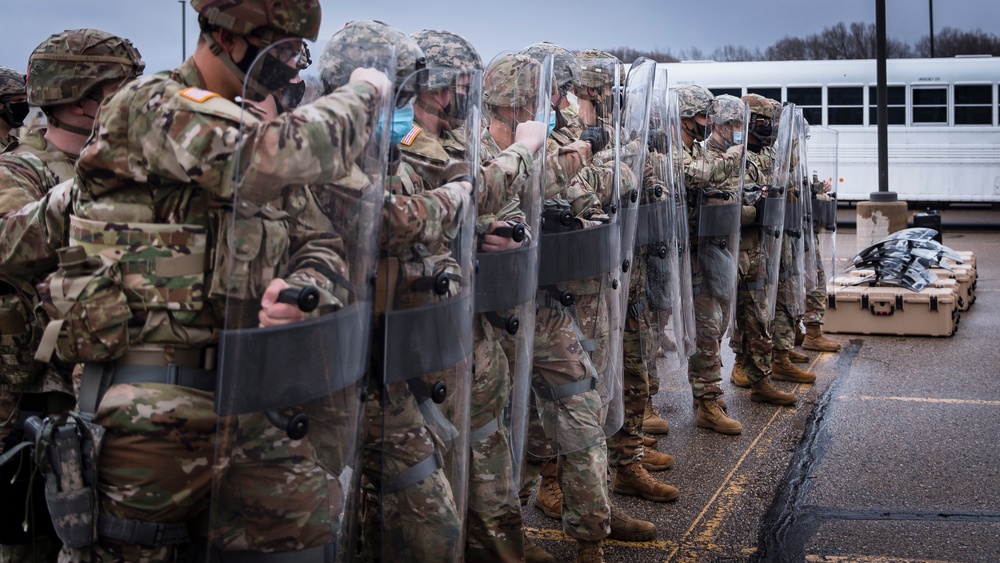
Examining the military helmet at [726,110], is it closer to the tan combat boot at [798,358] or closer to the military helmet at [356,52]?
the tan combat boot at [798,358]

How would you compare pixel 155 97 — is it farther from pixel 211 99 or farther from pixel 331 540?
pixel 331 540

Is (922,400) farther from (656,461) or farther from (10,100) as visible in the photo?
(10,100)

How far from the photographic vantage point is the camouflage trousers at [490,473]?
3.44 meters

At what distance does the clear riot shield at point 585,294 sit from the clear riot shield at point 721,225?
1.84 meters

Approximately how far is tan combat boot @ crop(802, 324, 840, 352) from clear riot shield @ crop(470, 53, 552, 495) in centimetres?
594

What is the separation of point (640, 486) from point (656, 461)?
1.63 ft

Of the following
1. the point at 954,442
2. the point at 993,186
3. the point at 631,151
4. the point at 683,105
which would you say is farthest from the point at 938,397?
the point at 993,186

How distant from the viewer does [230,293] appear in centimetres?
232

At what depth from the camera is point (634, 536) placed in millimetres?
4684

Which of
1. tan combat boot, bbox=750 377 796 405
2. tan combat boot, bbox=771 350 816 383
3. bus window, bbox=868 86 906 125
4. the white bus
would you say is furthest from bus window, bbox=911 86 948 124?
tan combat boot, bbox=750 377 796 405

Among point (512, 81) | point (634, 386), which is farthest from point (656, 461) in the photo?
point (512, 81)

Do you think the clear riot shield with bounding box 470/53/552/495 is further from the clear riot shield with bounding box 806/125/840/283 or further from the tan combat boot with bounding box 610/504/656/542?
the clear riot shield with bounding box 806/125/840/283

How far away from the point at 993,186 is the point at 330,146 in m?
20.5

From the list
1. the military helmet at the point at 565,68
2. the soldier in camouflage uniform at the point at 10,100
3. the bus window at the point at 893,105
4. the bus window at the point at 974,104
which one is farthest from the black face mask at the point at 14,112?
the bus window at the point at 974,104
